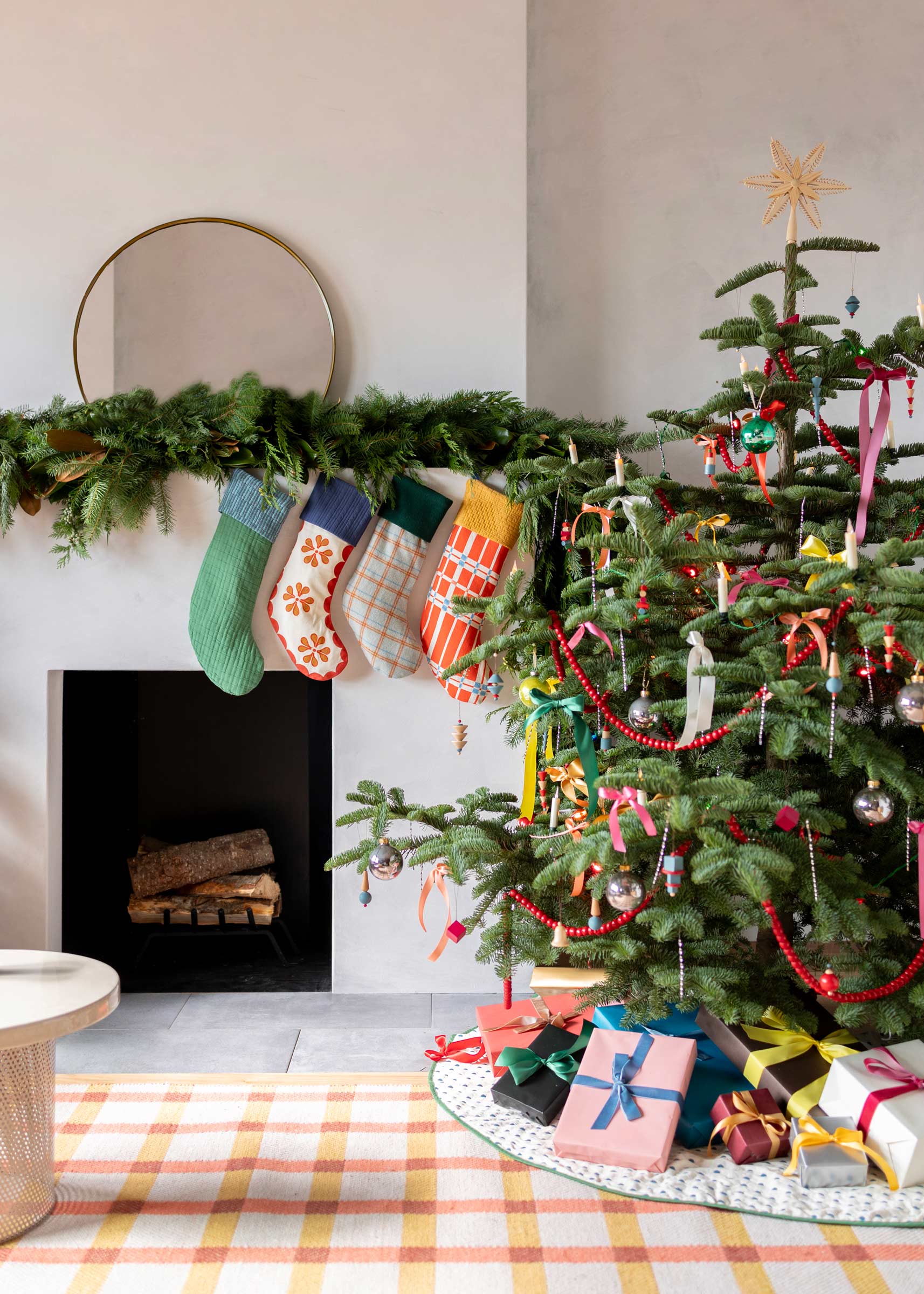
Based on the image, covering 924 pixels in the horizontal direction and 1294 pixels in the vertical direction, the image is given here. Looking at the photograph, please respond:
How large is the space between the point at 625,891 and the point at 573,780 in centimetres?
35

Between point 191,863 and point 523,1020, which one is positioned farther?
point 191,863

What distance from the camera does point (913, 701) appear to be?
1316 millimetres

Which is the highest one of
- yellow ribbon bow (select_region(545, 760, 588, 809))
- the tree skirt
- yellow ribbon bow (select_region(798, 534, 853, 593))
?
yellow ribbon bow (select_region(798, 534, 853, 593))

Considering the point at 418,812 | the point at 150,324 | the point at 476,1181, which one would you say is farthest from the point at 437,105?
the point at 476,1181

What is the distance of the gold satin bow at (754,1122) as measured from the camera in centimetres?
146

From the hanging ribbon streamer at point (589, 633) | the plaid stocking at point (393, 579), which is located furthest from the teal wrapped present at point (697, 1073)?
the plaid stocking at point (393, 579)

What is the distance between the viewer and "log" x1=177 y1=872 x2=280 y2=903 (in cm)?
280

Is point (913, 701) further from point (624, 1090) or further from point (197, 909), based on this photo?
point (197, 909)

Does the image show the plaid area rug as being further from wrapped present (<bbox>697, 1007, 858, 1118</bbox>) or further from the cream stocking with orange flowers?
the cream stocking with orange flowers

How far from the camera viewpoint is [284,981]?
2.68 m

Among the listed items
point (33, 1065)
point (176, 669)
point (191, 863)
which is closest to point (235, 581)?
point (176, 669)

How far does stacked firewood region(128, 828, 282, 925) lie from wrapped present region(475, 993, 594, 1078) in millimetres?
1141

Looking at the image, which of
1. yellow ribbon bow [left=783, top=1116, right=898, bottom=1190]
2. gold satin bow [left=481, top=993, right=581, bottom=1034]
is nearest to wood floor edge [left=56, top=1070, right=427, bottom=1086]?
gold satin bow [left=481, top=993, right=581, bottom=1034]

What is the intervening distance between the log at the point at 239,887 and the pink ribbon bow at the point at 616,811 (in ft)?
5.41
